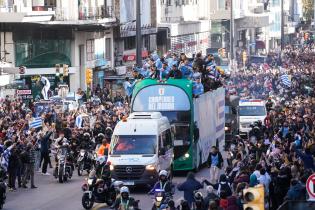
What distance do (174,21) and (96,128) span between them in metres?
54.0

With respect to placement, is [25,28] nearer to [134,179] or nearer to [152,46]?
[152,46]

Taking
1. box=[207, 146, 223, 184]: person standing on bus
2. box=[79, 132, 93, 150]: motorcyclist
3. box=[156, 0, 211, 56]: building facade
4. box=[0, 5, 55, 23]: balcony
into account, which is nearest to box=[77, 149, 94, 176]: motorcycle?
box=[79, 132, 93, 150]: motorcyclist

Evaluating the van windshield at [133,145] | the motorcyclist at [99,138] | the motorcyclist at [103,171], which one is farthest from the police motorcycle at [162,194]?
the motorcyclist at [99,138]

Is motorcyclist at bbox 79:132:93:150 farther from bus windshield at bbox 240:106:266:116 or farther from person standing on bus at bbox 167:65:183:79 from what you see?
bus windshield at bbox 240:106:266:116

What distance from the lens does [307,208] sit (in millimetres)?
14977

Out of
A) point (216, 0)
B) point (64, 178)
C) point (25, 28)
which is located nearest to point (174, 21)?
point (216, 0)

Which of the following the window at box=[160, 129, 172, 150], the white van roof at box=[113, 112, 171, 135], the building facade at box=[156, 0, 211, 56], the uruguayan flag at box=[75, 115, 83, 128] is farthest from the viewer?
the building facade at box=[156, 0, 211, 56]

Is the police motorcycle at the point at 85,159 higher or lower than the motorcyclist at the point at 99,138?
lower

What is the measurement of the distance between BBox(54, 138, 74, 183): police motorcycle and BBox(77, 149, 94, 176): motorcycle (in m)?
0.69

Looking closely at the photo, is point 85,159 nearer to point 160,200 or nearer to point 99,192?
point 99,192

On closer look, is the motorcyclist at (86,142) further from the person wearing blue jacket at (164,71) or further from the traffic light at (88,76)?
the traffic light at (88,76)

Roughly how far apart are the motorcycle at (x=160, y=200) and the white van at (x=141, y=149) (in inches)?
250

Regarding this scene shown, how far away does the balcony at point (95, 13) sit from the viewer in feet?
218

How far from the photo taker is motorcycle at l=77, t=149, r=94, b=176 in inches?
1464
